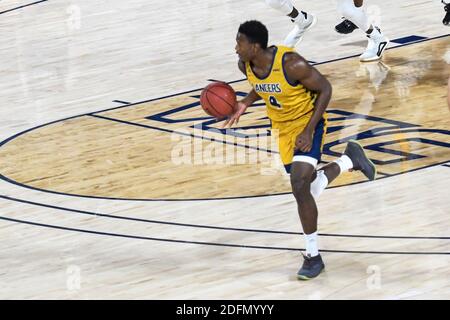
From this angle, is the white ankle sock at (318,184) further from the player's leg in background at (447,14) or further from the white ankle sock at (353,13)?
the player's leg in background at (447,14)

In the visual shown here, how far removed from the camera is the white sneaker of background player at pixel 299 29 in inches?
653

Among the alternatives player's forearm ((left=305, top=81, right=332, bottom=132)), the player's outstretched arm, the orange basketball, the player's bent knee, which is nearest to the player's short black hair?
the player's outstretched arm

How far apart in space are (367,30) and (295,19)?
0.89m

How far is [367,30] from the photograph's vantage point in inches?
638

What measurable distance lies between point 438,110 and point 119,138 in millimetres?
3210

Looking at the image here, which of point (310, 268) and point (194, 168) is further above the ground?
point (310, 268)

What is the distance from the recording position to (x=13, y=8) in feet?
64.8

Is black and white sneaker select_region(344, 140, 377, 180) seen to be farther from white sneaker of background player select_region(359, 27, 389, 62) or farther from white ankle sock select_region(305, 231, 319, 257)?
Result: white sneaker of background player select_region(359, 27, 389, 62)

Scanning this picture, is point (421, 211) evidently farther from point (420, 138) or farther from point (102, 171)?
point (102, 171)

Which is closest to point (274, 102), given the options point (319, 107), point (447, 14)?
point (319, 107)

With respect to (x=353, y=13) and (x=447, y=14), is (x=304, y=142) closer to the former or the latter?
(x=353, y=13)

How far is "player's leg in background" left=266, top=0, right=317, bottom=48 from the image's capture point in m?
16.0

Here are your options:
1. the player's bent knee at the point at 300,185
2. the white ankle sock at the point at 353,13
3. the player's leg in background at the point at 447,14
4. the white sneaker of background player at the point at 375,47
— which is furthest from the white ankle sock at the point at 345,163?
the player's leg in background at the point at 447,14
